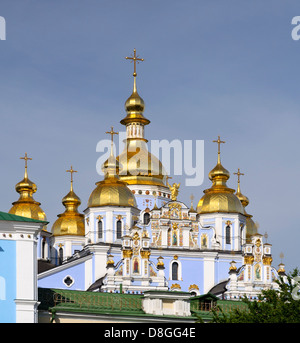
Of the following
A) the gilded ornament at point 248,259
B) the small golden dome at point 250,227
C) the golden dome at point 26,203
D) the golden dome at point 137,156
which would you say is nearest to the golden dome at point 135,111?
the golden dome at point 137,156

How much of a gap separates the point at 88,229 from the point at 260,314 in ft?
101

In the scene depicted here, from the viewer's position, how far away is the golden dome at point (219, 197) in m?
61.0

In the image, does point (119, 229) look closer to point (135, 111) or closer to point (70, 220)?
point (70, 220)

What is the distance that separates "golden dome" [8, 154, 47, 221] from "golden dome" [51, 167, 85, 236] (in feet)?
6.10

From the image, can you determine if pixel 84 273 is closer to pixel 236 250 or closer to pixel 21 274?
pixel 236 250

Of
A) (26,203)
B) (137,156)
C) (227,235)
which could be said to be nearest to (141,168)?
(137,156)

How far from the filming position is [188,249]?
58.6 meters

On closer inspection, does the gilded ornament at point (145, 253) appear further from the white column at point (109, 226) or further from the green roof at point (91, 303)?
the green roof at point (91, 303)

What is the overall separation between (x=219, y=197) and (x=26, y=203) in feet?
38.2

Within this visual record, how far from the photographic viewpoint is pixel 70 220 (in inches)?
2625

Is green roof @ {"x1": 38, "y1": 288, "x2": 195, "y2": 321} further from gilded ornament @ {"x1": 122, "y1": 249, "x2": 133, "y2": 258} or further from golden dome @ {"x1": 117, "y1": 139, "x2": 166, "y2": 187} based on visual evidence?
golden dome @ {"x1": 117, "y1": 139, "x2": 166, "y2": 187}
